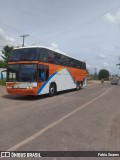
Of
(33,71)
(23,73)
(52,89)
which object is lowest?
(52,89)

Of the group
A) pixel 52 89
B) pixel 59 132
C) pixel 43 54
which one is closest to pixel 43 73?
pixel 43 54

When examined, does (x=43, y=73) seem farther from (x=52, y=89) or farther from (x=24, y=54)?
(x=52, y=89)

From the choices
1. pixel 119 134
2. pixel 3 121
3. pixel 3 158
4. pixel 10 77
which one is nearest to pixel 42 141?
pixel 3 158

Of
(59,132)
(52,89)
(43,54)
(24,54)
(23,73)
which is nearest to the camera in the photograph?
(59,132)

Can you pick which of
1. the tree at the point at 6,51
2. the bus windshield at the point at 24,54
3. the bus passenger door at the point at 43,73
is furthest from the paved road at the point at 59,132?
the tree at the point at 6,51

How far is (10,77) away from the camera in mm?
16156

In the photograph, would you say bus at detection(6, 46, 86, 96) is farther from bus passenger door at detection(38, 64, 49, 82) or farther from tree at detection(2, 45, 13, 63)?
tree at detection(2, 45, 13, 63)

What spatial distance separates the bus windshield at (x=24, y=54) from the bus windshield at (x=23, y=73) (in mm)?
569

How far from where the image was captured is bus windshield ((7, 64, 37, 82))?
15.4 meters

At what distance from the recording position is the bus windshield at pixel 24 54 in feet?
52.2

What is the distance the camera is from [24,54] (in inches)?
639

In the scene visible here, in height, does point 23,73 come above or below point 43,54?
below

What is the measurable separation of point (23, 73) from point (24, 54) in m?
1.51

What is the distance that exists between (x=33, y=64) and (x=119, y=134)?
32.1 feet
